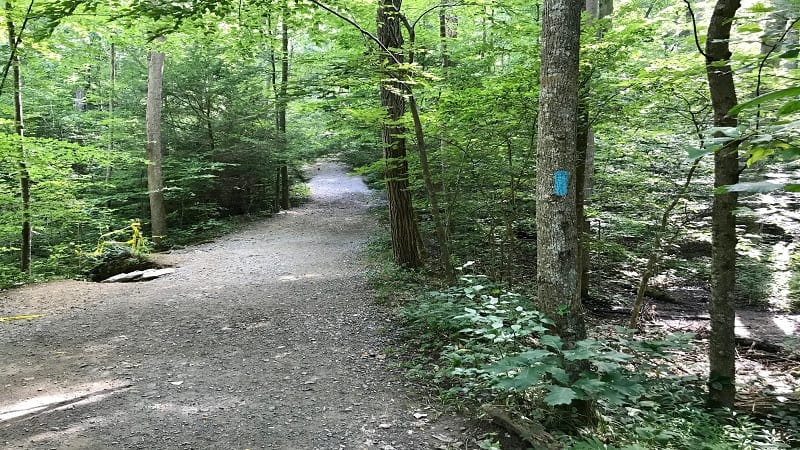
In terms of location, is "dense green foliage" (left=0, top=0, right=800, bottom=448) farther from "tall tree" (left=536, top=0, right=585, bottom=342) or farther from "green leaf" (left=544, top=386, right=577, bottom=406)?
"tall tree" (left=536, top=0, right=585, bottom=342)

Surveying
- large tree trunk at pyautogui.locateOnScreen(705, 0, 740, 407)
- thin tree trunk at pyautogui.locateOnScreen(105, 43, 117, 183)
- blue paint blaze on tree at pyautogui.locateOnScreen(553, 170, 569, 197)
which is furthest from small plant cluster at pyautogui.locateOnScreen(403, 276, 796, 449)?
thin tree trunk at pyautogui.locateOnScreen(105, 43, 117, 183)

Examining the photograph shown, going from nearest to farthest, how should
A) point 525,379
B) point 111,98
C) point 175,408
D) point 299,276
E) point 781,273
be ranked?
1. point 525,379
2. point 175,408
3. point 781,273
4. point 299,276
5. point 111,98

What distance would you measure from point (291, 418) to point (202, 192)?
42.8ft

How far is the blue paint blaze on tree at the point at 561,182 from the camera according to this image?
337 centimetres

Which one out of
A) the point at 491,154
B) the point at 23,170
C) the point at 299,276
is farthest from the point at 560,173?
the point at 23,170

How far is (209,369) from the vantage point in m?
4.95

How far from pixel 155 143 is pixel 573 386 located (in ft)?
42.0

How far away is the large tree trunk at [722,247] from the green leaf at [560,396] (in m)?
2.58

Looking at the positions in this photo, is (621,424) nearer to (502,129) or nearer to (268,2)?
(502,129)

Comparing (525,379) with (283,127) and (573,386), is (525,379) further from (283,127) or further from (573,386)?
(283,127)

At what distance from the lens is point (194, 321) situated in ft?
21.4

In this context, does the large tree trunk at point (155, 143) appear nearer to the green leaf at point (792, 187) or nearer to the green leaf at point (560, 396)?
the green leaf at point (560, 396)

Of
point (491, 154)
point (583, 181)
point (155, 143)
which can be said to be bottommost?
point (583, 181)

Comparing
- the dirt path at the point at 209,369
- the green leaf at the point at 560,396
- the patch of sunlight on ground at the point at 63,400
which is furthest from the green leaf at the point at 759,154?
the patch of sunlight on ground at the point at 63,400
